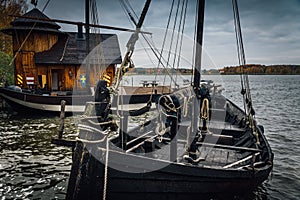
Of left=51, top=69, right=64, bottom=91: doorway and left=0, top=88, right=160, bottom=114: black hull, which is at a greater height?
left=51, top=69, right=64, bottom=91: doorway

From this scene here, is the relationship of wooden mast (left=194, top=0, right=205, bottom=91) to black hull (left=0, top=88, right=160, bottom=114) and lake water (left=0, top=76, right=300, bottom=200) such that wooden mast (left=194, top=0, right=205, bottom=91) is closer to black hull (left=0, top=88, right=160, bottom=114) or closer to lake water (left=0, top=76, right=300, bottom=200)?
lake water (left=0, top=76, right=300, bottom=200)

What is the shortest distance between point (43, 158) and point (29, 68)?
1604 centimetres

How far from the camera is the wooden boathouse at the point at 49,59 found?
22.8 metres

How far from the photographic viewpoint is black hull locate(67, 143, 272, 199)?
5.01 m

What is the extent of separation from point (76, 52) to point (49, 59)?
2921mm

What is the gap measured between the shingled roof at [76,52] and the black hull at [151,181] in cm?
1801

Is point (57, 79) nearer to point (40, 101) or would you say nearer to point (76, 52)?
point (76, 52)

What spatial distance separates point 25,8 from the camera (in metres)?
35.8

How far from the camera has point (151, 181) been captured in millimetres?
5258

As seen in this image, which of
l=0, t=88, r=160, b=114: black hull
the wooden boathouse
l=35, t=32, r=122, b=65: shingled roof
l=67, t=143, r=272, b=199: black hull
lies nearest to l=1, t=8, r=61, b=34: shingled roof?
the wooden boathouse

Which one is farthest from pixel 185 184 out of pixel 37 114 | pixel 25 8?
pixel 25 8

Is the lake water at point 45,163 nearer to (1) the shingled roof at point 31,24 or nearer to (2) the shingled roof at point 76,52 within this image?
(2) the shingled roof at point 76,52

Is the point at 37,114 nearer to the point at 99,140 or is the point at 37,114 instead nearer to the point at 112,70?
the point at 112,70

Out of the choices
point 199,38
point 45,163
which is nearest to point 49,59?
point 45,163
